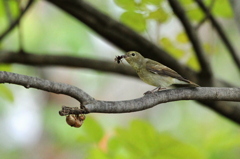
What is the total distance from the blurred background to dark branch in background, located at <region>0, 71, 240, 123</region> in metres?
0.66

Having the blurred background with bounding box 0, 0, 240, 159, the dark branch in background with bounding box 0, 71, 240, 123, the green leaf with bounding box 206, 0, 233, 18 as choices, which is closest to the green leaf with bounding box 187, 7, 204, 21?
the blurred background with bounding box 0, 0, 240, 159

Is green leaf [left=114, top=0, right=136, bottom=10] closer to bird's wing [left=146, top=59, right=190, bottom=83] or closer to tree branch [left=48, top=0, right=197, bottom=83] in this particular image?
bird's wing [left=146, top=59, right=190, bottom=83]

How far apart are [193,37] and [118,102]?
1.38 meters

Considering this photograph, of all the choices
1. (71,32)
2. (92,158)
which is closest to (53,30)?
(71,32)

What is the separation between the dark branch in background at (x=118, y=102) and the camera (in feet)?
4.45

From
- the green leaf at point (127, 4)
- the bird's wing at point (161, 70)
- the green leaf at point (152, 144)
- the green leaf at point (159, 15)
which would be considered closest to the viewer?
the bird's wing at point (161, 70)

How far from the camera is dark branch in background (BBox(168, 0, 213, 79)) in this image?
2527mm

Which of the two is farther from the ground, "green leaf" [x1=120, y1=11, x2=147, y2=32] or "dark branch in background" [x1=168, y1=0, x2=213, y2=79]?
"dark branch in background" [x1=168, y1=0, x2=213, y2=79]

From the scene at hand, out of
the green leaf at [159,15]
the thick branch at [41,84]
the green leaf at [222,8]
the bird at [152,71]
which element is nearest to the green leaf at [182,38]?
the green leaf at [222,8]

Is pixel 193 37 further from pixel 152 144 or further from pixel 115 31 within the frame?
pixel 152 144

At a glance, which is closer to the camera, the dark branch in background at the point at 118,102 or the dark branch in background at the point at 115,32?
the dark branch in background at the point at 118,102

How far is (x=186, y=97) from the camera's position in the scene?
1746 mm

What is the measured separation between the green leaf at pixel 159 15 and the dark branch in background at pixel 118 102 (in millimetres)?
686

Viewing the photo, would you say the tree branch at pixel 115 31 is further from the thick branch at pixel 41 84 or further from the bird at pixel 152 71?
the thick branch at pixel 41 84
